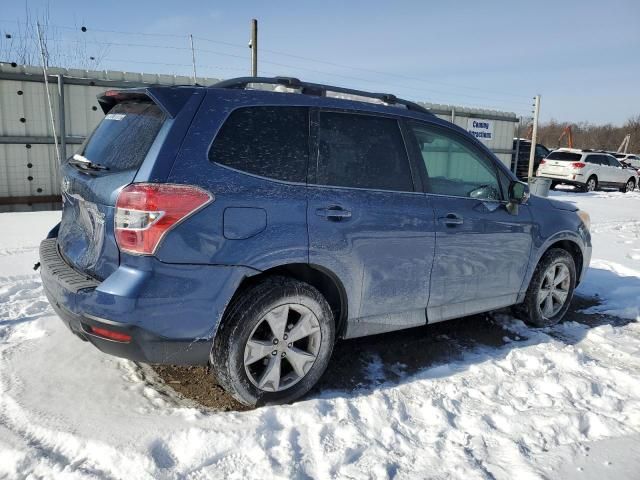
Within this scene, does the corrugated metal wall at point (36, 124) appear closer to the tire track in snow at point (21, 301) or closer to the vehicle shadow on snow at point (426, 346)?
the tire track in snow at point (21, 301)

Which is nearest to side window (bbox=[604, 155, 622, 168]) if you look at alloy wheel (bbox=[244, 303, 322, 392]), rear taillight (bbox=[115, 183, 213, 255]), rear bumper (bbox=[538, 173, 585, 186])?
rear bumper (bbox=[538, 173, 585, 186])

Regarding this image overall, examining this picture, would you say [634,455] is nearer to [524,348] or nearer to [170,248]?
[524,348]

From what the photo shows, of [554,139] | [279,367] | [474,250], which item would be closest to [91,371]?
[279,367]

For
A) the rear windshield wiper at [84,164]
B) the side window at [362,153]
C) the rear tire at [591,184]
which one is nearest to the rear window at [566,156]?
the rear tire at [591,184]

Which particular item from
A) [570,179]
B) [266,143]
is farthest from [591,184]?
[266,143]

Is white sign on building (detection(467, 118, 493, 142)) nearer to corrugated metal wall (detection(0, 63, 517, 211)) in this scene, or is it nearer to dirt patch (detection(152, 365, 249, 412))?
corrugated metal wall (detection(0, 63, 517, 211))

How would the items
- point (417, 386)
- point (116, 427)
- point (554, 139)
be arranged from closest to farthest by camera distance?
point (116, 427), point (417, 386), point (554, 139)

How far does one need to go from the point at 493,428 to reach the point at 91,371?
8.21 feet

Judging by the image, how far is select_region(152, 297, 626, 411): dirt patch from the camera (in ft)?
10.8

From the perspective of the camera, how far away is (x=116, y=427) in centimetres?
276

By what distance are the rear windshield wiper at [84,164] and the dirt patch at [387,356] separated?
1370mm

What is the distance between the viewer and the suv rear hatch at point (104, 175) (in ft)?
8.95

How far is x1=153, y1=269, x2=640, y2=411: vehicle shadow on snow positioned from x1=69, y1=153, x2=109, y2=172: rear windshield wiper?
137 cm

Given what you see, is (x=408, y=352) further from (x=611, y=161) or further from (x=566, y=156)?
(x=611, y=161)
